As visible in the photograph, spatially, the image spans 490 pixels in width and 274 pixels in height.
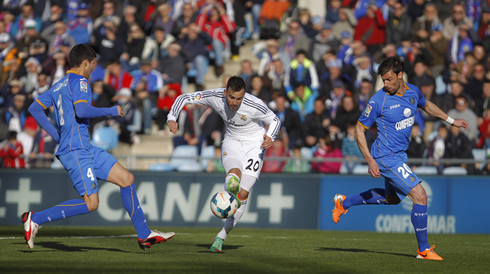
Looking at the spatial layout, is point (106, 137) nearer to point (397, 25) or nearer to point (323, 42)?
point (323, 42)

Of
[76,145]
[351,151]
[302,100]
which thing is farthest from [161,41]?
[76,145]

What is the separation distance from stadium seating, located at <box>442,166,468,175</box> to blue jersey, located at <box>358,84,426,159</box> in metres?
6.68

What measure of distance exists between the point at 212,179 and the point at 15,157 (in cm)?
467

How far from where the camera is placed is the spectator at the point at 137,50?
21.3 meters

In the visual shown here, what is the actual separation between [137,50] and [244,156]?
12.3 metres

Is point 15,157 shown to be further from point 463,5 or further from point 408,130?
point 463,5

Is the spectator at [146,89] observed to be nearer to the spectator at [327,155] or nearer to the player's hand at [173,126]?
the spectator at [327,155]

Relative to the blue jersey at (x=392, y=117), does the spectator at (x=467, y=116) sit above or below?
above

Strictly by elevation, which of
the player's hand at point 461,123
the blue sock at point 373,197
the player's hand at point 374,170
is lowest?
the blue sock at point 373,197

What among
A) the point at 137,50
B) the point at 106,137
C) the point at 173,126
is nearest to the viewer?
the point at 173,126

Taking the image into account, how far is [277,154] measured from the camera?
16.1 metres

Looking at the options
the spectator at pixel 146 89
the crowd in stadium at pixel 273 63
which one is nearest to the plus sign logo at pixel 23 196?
the crowd in stadium at pixel 273 63

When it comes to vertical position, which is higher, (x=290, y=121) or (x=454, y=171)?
(x=290, y=121)

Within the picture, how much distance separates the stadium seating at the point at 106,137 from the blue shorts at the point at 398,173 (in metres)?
10.2
